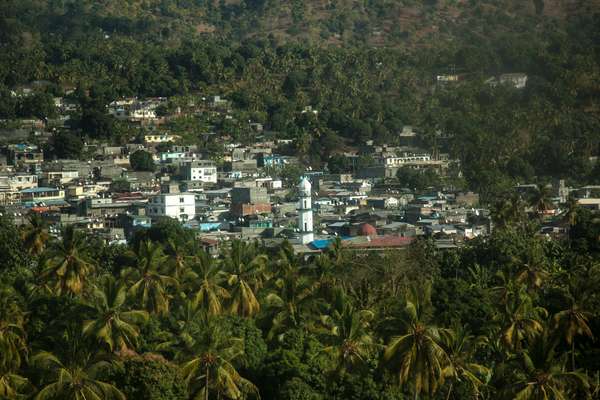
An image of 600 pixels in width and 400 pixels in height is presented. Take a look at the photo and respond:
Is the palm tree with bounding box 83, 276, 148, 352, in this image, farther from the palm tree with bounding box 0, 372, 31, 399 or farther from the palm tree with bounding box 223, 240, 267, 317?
the palm tree with bounding box 223, 240, 267, 317

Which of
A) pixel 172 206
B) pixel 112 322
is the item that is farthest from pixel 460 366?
pixel 172 206

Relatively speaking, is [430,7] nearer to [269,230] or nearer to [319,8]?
[319,8]

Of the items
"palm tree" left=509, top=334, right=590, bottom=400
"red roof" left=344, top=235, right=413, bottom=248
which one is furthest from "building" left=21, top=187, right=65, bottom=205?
"palm tree" left=509, top=334, right=590, bottom=400

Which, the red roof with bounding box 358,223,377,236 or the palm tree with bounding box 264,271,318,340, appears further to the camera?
the red roof with bounding box 358,223,377,236

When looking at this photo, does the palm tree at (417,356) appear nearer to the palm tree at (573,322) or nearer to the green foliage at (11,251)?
the palm tree at (573,322)

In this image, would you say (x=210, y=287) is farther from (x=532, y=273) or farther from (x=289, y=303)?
(x=532, y=273)

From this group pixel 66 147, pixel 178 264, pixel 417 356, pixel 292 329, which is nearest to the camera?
pixel 417 356
